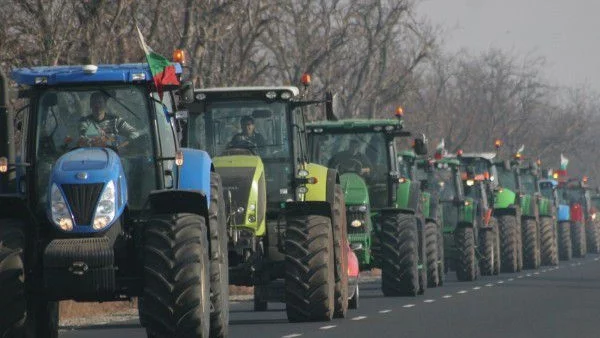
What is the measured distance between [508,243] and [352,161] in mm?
13109

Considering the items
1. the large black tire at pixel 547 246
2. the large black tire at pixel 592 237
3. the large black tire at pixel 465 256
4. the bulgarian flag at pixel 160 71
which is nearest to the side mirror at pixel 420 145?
the large black tire at pixel 465 256

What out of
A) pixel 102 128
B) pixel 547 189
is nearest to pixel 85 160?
pixel 102 128

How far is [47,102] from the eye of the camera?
17.1 meters

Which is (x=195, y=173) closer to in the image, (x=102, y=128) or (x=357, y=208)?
(x=102, y=128)

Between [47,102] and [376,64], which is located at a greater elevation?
[376,64]

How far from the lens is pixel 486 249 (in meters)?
40.2

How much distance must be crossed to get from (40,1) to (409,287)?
7.53m

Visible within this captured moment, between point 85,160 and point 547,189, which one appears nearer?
point 85,160

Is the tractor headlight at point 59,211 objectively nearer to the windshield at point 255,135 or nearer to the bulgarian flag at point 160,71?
the bulgarian flag at point 160,71

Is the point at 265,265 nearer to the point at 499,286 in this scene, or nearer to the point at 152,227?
the point at 152,227

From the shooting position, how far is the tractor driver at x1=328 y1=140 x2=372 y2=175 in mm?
29953

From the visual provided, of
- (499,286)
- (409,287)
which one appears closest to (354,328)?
(409,287)

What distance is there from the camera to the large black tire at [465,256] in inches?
1465

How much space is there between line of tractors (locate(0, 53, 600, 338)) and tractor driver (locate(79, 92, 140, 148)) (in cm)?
1
